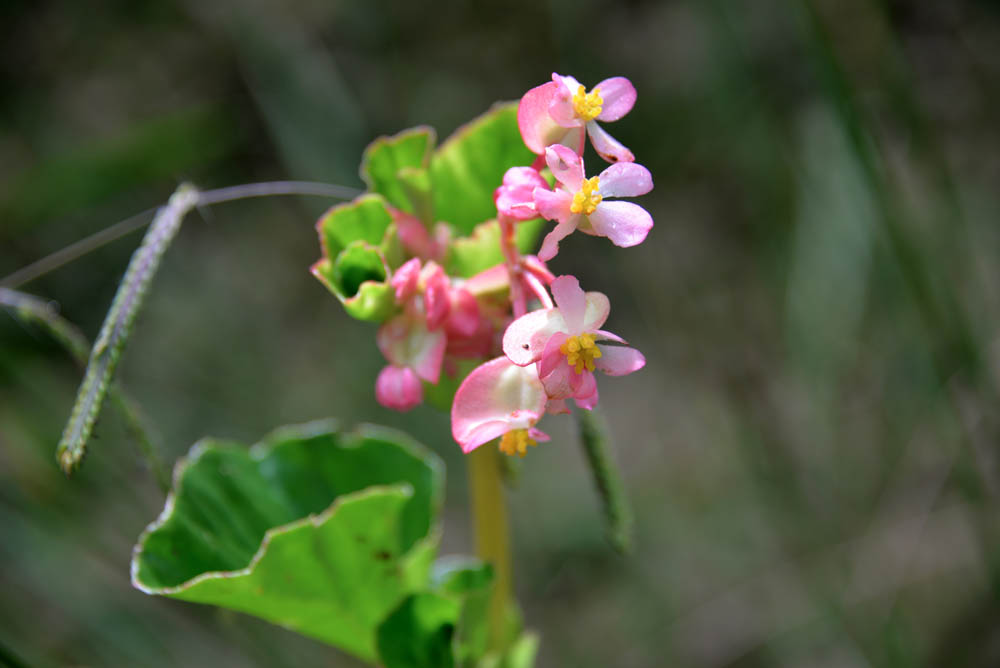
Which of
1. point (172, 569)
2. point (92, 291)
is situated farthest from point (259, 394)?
point (172, 569)

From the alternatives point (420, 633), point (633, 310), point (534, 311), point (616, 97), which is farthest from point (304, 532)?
point (633, 310)

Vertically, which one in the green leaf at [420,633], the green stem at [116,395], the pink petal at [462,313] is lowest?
the green leaf at [420,633]

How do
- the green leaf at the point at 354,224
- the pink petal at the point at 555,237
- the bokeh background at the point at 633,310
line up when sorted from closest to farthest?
the pink petal at the point at 555,237 → the green leaf at the point at 354,224 → the bokeh background at the point at 633,310

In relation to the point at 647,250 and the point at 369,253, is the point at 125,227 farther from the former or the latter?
the point at 647,250

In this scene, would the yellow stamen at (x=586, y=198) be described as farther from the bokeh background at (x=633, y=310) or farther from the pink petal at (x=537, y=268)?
the bokeh background at (x=633, y=310)

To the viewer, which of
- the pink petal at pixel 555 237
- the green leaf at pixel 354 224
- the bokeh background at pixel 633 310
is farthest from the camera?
the bokeh background at pixel 633 310

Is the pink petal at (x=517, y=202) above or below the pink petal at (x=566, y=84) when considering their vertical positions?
below

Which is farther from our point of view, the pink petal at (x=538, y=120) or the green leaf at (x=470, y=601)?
the green leaf at (x=470, y=601)

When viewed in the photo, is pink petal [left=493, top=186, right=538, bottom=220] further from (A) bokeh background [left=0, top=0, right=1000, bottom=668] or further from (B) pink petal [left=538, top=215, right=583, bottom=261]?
(A) bokeh background [left=0, top=0, right=1000, bottom=668]

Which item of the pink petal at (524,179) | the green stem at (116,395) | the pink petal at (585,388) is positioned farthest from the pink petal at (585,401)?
the green stem at (116,395)
